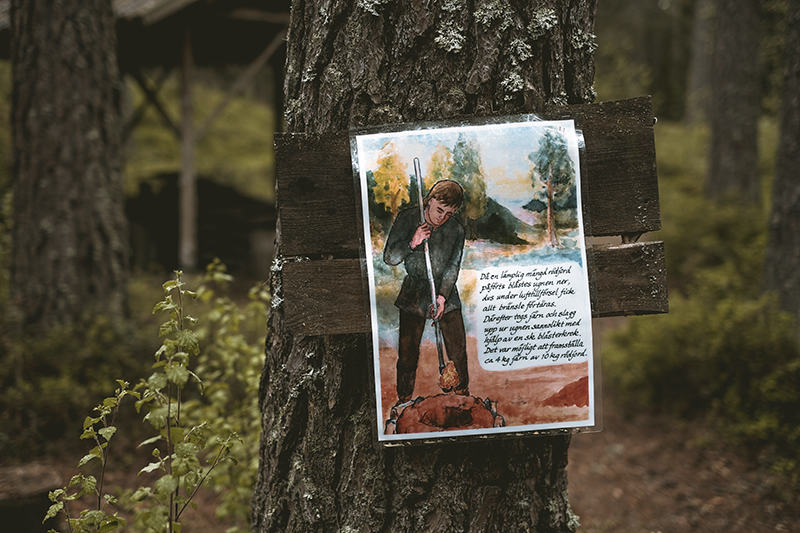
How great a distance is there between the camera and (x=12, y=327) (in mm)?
3756

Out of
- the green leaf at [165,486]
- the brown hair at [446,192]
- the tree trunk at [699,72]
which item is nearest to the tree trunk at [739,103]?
the brown hair at [446,192]

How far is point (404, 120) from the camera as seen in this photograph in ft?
4.29

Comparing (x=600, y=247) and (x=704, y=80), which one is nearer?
(x=600, y=247)

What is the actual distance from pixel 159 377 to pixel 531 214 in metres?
1.03

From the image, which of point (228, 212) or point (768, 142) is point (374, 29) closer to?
point (228, 212)

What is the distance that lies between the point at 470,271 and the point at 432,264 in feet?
0.31

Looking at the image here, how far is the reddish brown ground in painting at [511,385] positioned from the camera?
126 cm

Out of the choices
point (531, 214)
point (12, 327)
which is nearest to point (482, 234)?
point (531, 214)

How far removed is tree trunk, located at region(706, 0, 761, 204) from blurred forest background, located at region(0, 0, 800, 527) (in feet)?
0.07

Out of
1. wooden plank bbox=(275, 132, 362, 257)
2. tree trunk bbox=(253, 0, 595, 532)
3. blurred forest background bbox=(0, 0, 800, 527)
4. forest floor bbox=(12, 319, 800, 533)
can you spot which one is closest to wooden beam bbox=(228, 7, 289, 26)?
blurred forest background bbox=(0, 0, 800, 527)

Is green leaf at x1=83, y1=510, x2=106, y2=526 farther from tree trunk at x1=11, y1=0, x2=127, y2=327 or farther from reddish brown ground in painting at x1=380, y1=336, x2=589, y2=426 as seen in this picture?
tree trunk at x1=11, y1=0, x2=127, y2=327

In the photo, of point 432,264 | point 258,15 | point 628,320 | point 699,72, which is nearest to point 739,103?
point 628,320

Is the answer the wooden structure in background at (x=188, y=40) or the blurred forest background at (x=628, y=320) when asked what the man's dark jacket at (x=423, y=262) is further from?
the wooden structure in background at (x=188, y=40)

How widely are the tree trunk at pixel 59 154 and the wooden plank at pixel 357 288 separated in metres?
3.59
